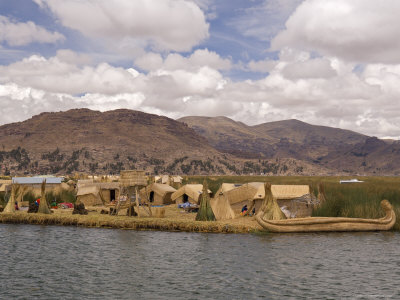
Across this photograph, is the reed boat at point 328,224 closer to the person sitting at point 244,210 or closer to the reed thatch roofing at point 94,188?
the person sitting at point 244,210

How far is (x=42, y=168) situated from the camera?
190 meters

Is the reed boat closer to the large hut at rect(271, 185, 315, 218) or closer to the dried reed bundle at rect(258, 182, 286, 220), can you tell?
the dried reed bundle at rect(258, 182, 286, 220)

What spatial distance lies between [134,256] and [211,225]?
23.5ft

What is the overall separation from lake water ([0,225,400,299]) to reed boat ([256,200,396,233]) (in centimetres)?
59

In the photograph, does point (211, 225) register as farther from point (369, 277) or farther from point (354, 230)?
point (369, 277)

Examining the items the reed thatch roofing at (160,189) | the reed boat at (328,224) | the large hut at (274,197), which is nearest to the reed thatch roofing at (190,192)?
the reed thatch roofing at (160,189)

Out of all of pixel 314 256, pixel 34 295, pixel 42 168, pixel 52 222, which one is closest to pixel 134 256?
pixel 34 295

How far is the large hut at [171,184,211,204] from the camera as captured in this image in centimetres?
4496

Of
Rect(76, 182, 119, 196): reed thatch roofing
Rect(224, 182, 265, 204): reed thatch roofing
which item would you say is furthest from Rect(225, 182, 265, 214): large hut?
Rect(76, 182, 119, 196): reed thatch roofing

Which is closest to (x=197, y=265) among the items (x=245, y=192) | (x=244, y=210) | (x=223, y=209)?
(x=223, y=209)

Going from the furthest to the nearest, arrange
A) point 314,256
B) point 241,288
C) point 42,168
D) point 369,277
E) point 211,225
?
point 42,168 < point 211,225 < point 314,256 < point 369,277 < point 241,288

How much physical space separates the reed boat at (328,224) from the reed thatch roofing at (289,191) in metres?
7.24

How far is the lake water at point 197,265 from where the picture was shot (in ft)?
52.3

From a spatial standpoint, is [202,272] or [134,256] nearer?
[202,272]
